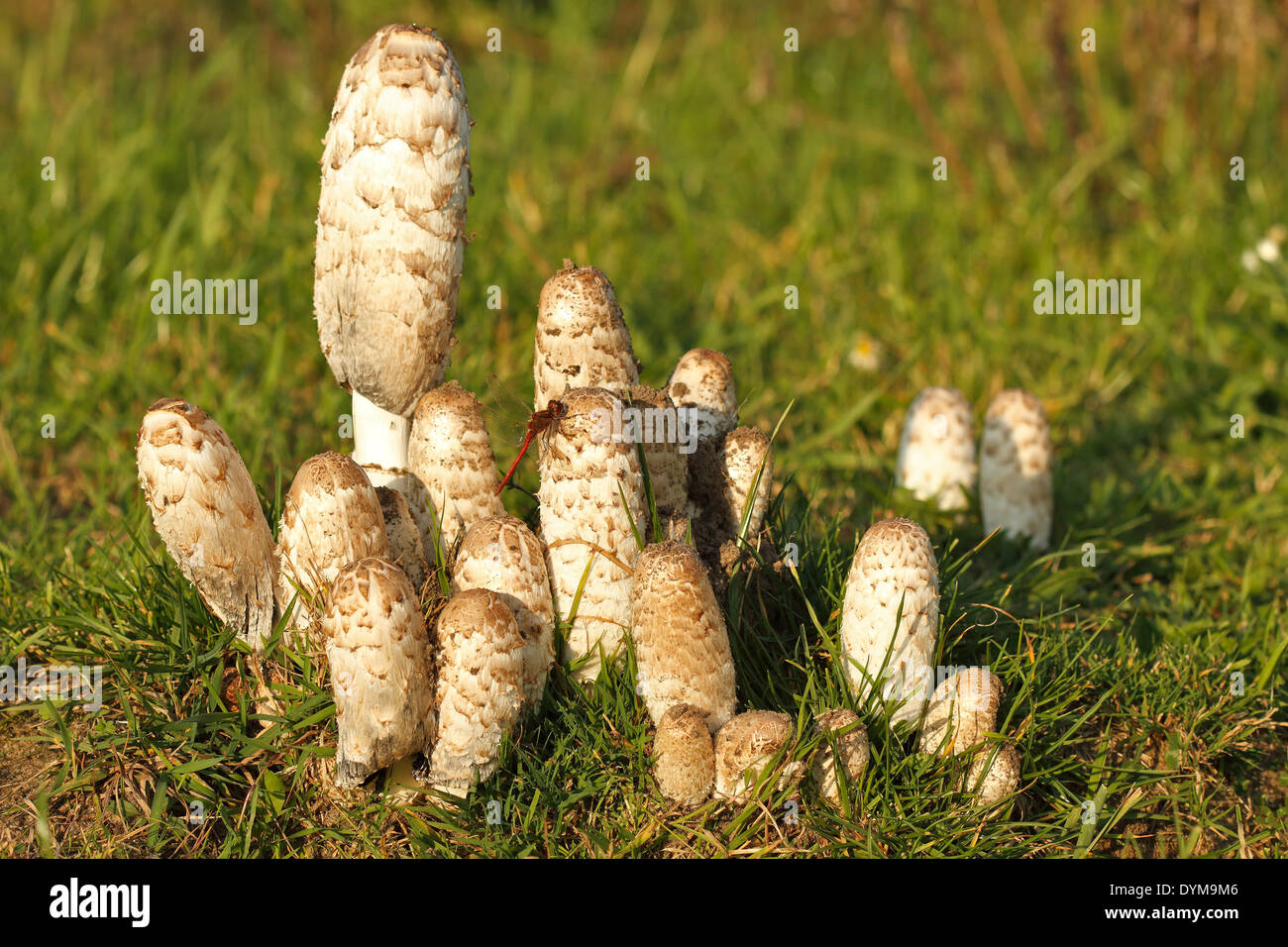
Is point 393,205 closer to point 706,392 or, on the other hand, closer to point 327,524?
point 327,524

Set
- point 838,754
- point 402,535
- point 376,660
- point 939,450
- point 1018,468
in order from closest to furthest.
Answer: point 376,660
point 838,754
point 402,535
point 1018,468
point 939,450

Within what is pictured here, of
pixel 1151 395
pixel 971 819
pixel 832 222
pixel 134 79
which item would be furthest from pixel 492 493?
pixel 134 79

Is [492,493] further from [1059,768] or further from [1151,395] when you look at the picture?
[1151,395]

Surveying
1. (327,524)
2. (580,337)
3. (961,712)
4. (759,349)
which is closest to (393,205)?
(580,337)

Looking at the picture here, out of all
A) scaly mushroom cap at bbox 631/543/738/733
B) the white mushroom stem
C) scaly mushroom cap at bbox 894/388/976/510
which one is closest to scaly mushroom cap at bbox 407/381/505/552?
the white mushroom stem

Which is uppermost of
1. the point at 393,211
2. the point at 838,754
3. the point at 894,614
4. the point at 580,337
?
the point at 393,211
